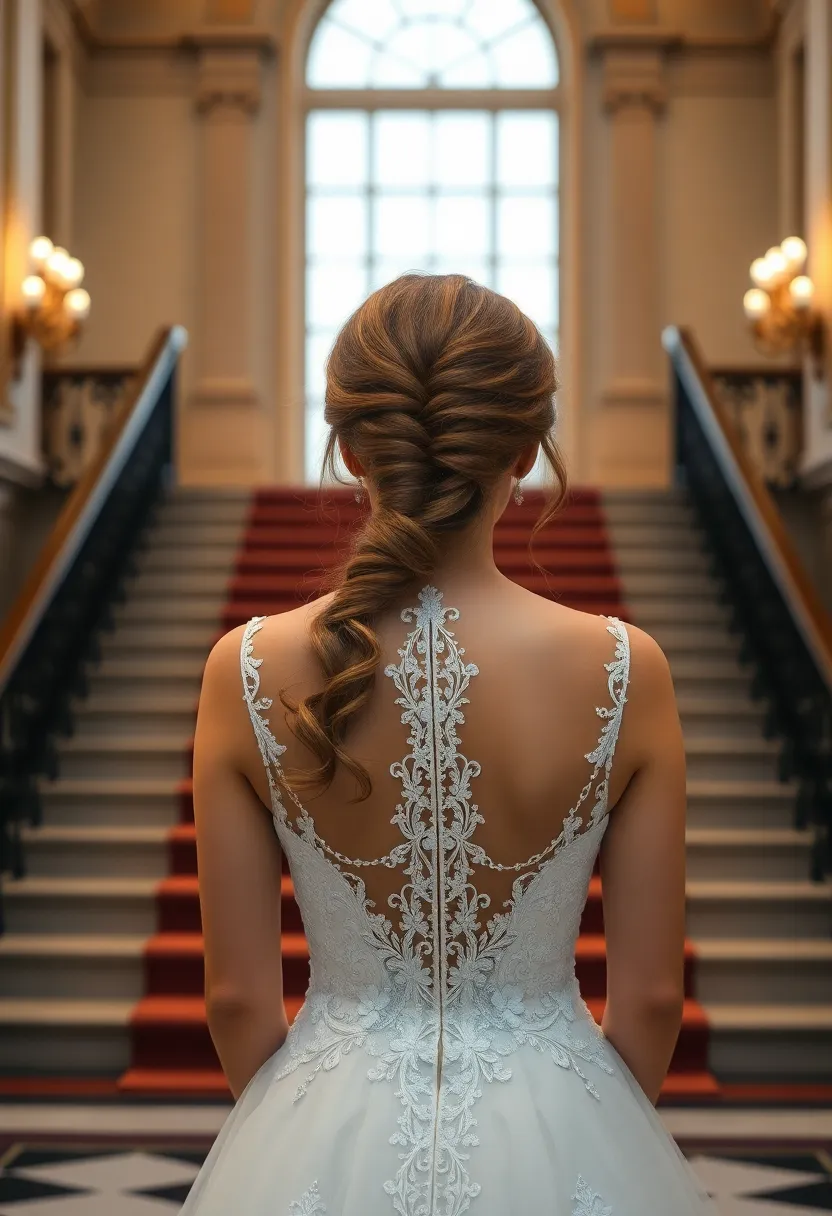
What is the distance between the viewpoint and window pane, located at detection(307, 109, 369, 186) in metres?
12.3

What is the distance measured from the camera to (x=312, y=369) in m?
12.3

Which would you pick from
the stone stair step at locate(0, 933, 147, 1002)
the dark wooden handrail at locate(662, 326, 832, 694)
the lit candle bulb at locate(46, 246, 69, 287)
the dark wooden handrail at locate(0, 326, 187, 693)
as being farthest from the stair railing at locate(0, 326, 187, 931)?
the dark wooden handrail at locate(662, 326, 832, 694)

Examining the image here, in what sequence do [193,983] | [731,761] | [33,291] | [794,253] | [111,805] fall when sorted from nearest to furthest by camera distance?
[193,983] → [111,805] → [731,761] → [33,291] → [794,253]

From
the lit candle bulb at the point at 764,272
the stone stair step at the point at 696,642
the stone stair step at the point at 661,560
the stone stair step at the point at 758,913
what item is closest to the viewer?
the stone stair step at the point at 758,913

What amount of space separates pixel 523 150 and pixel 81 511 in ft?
22.5

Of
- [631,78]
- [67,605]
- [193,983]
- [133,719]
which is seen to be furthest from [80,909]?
[631,78]

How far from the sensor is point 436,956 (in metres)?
1.41

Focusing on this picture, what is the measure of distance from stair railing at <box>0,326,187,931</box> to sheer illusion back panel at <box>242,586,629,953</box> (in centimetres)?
459

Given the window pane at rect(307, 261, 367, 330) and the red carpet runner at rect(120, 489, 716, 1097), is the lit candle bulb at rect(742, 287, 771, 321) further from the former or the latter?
the window pane at rect(307, 261, 367, 330)

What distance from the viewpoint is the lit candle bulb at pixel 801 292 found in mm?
9203

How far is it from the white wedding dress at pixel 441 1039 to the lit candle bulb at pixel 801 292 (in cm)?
841

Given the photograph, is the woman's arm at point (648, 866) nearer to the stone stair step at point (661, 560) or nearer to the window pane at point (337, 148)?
the stone stair step at point (661, 560)

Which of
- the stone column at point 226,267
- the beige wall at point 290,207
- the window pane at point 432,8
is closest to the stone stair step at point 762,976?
the beige wall at point 290,207

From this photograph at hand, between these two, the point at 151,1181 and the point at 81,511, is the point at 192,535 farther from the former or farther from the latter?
the point at 151,1181
